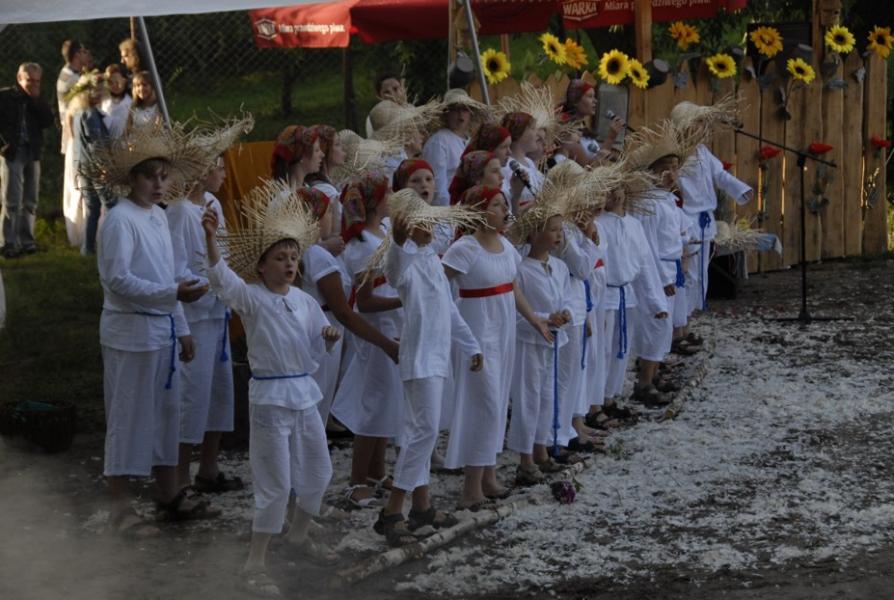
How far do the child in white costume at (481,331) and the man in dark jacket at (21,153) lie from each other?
7572 millimetres

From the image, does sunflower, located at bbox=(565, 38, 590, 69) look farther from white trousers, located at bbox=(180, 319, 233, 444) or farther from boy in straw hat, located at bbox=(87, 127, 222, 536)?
boy in straw hat, located at bbox=(87, 127, 222, 536)

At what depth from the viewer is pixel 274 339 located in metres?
6.84

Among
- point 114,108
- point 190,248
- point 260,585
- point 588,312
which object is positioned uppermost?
point 114,108

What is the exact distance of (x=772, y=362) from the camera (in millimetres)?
11359

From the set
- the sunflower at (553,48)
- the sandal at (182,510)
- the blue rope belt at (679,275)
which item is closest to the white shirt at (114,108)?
the sunflower at (553,48)

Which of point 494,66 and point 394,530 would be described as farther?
point 494,66

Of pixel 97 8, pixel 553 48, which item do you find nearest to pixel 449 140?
pixel 553 48

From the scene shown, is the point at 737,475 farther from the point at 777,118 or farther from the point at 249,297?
the point at 777,118

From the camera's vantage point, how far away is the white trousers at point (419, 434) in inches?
291

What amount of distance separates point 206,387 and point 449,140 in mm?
2998

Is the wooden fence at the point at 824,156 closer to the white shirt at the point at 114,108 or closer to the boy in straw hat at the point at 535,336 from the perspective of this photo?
the white shirt at the point at 114,108

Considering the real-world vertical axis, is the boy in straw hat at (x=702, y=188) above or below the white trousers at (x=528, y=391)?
above

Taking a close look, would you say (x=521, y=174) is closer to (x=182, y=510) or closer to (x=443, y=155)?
(x=443, y=155)

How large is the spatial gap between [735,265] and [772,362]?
281cm
